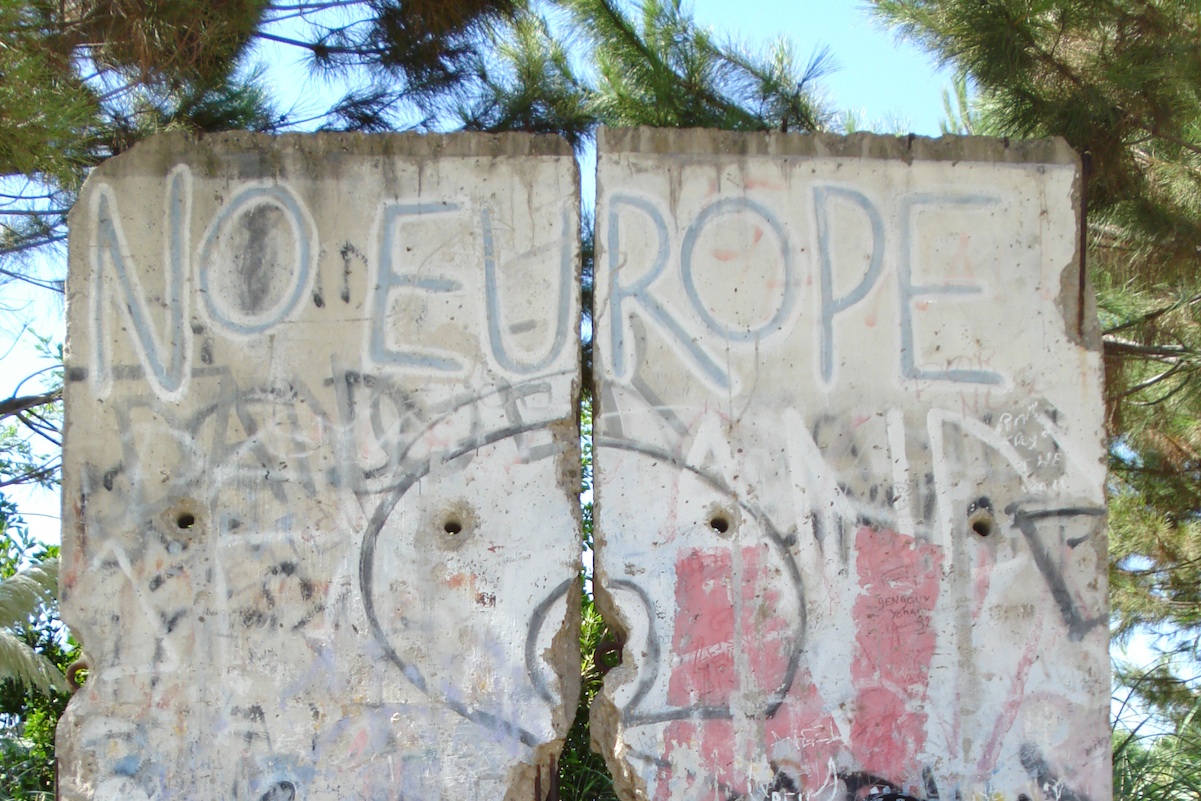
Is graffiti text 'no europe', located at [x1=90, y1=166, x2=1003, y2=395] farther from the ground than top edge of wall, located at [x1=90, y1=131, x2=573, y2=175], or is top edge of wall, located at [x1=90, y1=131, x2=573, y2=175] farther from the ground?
top edge of wall, located at [x1=90, y1=131, x2=573, y2=175]

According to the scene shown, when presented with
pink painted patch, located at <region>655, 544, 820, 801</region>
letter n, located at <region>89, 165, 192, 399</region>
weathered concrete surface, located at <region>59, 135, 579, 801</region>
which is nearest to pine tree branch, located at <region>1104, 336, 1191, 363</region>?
pink painted patch, located at <region>655, 544, 820, 801</region>

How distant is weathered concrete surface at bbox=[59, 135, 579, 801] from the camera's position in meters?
3.70

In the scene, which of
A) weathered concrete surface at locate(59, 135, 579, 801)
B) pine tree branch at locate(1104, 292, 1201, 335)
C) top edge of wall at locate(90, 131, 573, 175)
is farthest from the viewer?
pine tree branch at locate(1104, 292, 1201, 335)

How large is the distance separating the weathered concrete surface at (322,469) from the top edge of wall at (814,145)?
226mm

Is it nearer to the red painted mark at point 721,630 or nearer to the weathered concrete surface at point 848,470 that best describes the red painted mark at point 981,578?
the weathered concrete surface at point 848,470

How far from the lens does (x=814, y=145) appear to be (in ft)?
13.2

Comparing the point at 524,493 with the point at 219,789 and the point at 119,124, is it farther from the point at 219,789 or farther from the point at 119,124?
the point at 119,124

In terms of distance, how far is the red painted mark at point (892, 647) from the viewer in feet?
12.3

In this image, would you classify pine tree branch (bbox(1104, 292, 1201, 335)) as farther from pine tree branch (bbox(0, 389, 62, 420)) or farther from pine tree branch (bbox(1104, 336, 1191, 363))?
pine tree branch (bbox(0, 389, 62, 420))

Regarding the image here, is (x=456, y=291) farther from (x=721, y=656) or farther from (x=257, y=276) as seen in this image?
(x=721, y=656)

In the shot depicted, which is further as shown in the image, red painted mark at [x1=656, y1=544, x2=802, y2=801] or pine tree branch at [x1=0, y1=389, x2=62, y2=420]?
pine tree branch at [x1=0, y1=389, x2=62, y2=420]

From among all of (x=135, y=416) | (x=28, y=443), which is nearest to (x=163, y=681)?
(x=135, y=416)

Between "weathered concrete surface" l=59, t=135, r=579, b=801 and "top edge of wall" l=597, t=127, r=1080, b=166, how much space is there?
0.74ft

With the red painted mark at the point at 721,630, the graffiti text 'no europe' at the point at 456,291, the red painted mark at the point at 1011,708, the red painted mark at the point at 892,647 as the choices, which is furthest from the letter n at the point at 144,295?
the red painted mark at the point at 1011,708
